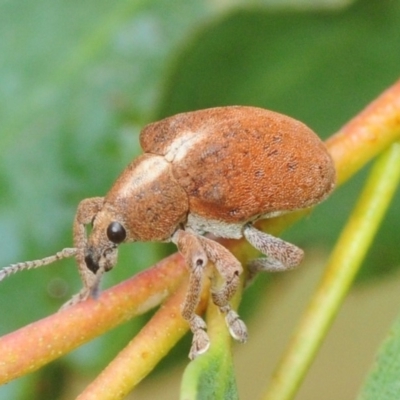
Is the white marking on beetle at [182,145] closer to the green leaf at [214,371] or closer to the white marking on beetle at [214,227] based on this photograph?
the white marking on beetle at [214,227]

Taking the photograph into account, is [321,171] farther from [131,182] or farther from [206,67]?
[206,67]

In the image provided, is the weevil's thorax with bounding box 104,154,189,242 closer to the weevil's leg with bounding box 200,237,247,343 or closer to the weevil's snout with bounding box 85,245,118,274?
the weevil's snout with bounding box 85,245,118,274

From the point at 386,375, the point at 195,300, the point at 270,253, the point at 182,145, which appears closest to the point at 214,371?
the point at 195,300

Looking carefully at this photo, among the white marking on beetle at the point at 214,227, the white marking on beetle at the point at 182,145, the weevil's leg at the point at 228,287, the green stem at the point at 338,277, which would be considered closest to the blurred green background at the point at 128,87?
the white marking on beetle at the point at 214,227

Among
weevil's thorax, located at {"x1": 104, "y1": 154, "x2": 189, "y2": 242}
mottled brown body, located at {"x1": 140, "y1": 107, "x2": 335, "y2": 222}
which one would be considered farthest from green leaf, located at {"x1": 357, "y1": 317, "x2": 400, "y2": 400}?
weevil's thorax, located at {"x1": 104, "y1": 154, "x2": 189, "y2": 242}

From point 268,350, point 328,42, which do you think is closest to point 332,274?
point 328,42

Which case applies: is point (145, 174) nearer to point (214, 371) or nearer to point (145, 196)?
point (145, 196)
